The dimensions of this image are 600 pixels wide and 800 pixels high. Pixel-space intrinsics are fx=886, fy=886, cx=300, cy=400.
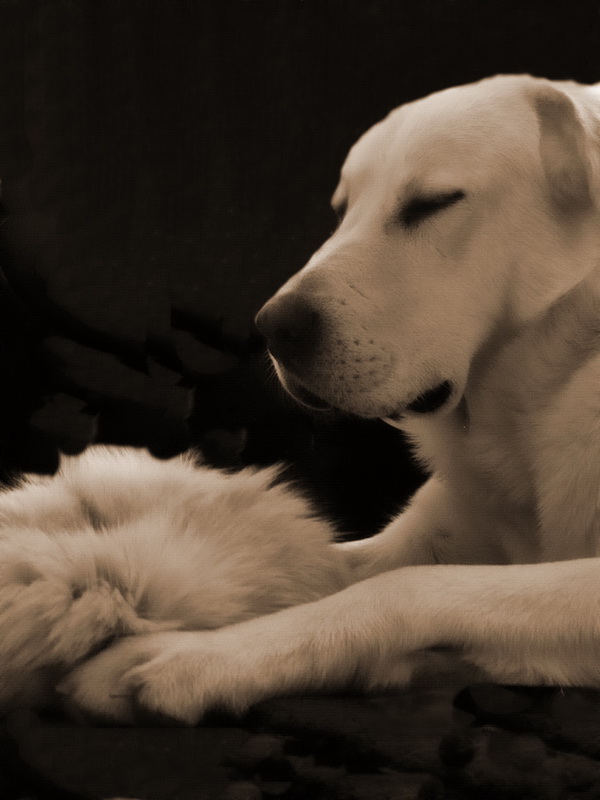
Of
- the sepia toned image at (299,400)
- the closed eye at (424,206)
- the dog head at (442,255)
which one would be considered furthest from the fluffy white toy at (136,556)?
the closed eye at (424,206)

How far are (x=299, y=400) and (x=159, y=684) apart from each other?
314mm

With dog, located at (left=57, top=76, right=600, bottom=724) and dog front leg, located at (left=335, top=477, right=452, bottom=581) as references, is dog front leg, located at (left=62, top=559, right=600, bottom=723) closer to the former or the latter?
dog, located at (left=57, top=76, right=600, bottom=724)

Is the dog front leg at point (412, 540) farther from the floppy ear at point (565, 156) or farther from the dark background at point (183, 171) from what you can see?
the floppy ear at point (565, 156)

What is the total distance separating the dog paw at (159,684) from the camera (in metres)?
0.52

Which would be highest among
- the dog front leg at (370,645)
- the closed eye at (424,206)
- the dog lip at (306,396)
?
the closed eye at (424,206)

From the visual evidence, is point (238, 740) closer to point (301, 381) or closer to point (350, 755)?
point (350, 755)

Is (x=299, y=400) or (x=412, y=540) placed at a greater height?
(x=299, y=400)

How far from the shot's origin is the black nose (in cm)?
71

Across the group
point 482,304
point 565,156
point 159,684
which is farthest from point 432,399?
point 159,684

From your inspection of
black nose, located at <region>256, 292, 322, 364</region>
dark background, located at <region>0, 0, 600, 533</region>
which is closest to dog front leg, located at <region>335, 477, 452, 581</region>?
dark background, located at <region>0, 0, 600, 533</region>

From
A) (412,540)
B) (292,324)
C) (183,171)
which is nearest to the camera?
(292,324)

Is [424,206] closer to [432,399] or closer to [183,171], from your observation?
[432,399]

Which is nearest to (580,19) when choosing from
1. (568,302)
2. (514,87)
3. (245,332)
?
(514,87)

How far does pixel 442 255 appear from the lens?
76cm
